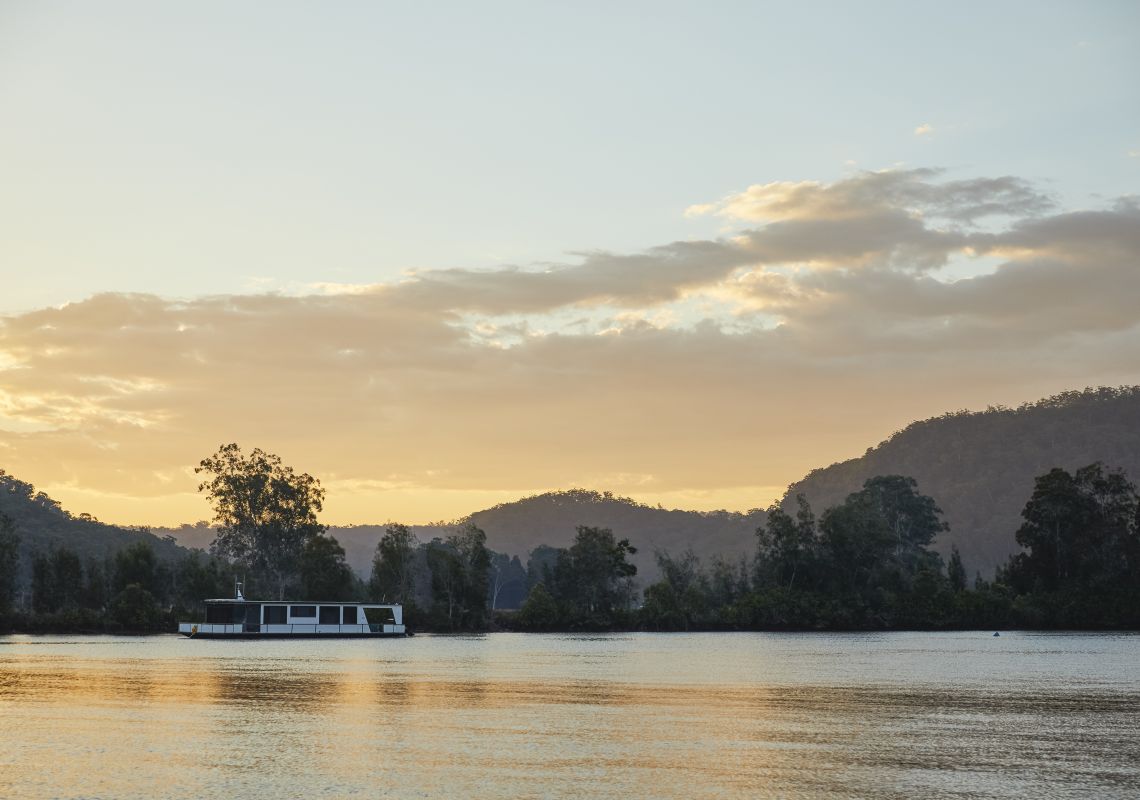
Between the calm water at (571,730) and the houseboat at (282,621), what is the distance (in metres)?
42.4

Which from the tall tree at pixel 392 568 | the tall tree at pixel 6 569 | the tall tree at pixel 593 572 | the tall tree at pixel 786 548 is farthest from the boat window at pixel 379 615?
the tall tree at pixel 786 548

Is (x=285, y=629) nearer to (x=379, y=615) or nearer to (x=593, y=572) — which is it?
(x=379, y=615)

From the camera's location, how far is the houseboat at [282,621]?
4646 inches

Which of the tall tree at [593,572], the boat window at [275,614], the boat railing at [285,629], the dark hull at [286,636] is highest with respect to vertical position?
the tall tree at [593,572]

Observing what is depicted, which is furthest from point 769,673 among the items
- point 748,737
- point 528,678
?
point 748,737

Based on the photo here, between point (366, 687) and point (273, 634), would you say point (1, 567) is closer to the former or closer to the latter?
point (273, 634)

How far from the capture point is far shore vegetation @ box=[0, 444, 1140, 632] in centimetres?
13688

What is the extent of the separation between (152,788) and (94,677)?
37.1 meters

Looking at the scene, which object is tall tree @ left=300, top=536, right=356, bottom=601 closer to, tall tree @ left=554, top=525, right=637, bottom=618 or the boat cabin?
the boat cabin

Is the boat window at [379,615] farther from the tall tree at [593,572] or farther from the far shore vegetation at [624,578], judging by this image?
the tall tree at [593,572]

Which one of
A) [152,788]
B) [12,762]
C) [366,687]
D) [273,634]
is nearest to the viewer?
[152,788]

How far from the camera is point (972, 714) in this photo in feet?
140

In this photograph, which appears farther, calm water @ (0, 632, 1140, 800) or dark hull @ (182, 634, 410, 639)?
dark hull @ (182, 634, 410, 639)

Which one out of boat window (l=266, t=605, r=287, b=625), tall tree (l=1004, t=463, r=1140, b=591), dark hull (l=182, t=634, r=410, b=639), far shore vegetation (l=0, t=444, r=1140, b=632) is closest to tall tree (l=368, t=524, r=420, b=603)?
far shore vegetation (l=0, t=444, r=1140, b=632)
